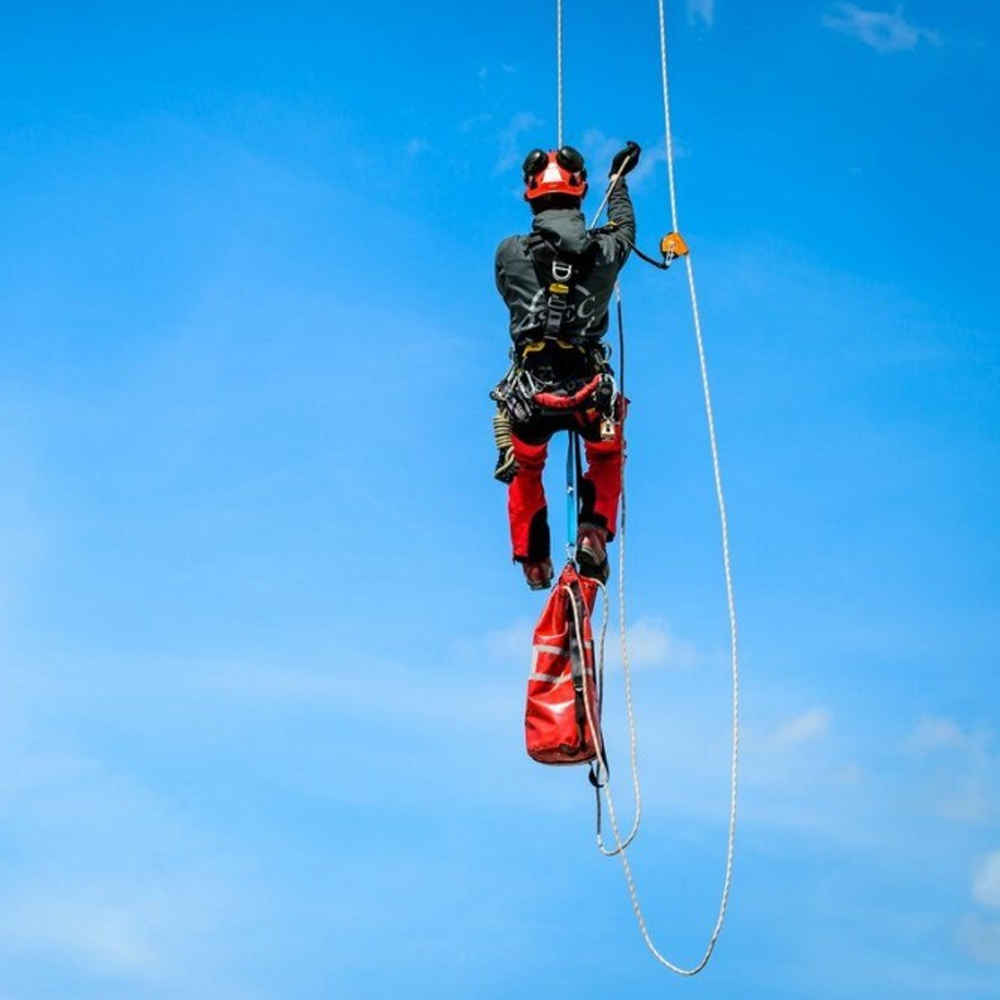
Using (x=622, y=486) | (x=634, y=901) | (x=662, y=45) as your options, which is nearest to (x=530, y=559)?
(x=622, y=486)

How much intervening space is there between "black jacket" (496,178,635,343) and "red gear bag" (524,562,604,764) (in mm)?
1899

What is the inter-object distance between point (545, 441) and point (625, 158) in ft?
7.19

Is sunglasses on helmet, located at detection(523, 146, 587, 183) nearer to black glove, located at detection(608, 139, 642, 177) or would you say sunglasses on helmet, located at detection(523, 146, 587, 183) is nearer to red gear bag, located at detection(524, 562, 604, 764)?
black glove, located at detection(608, 139, 642, 177)

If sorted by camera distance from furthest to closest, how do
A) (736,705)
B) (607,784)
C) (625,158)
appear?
(625,158) → (607,784) → (736,705)

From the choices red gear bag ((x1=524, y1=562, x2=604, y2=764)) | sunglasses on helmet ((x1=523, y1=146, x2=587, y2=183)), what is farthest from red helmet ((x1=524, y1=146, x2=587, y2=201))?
red gear bag ((x1=524, y1=562, x2=604, y2=764))

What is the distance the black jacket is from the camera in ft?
36.6

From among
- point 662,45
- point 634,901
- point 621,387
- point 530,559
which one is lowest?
point 634,901

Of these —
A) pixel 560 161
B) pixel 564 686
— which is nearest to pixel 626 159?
pixel 560 161

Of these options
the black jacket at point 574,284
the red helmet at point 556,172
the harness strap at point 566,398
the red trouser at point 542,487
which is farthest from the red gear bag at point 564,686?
the red helmet at point 556,172

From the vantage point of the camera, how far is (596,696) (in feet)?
36.9

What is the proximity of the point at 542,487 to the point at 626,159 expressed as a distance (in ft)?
8.38

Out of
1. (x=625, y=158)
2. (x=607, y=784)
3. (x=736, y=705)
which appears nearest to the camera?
(x=736, y=705)

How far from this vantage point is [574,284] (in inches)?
440

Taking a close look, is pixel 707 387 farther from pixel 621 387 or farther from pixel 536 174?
pixel 536 174
